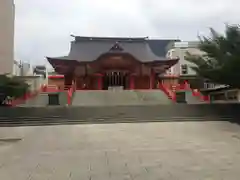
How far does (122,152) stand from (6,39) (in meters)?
28.1

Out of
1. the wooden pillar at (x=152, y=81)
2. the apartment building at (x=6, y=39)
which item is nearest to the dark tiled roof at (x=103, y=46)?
the wooden pillar at (x=152, y=81)

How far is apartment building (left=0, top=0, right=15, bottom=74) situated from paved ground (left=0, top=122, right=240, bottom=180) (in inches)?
798

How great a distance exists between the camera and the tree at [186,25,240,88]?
51.8 ft

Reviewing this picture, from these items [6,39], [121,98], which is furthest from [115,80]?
[6,39]

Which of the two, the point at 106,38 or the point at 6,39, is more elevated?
the point at 106,38

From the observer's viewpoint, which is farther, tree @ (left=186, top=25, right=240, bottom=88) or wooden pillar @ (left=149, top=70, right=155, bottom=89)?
wooden pillar @ (left=149, top=70, right=155, bottom=89)

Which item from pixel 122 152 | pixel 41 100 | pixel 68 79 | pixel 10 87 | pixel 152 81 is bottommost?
pixel 122 152

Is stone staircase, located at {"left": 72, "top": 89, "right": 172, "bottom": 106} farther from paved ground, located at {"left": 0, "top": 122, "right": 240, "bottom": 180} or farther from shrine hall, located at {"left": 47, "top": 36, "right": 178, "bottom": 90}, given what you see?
paved ground, located at {"left": 0, "top": 122, "right": 240, "bottom": 180}

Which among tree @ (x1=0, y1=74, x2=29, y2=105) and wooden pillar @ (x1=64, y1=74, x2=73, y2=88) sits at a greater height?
wooden pillar @ (x1=64, y1=74, x2=73, y2=88)

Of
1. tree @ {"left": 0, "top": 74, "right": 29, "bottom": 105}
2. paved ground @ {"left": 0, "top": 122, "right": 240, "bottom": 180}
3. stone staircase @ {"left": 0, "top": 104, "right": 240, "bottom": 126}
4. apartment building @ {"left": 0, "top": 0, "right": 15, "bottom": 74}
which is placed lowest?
paved ground @ {"left": 0, "top": 122, "right": 240, "bottom": 180}

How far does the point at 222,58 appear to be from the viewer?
16328 mm

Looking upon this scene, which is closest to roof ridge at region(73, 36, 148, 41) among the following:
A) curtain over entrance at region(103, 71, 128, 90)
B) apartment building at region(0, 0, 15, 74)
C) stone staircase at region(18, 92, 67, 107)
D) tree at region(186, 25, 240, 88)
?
curtain over entrance at region(103, 71, 128, 90)

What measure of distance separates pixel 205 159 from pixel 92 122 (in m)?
8.91

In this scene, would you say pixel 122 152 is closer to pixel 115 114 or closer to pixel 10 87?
pixel 115 114
